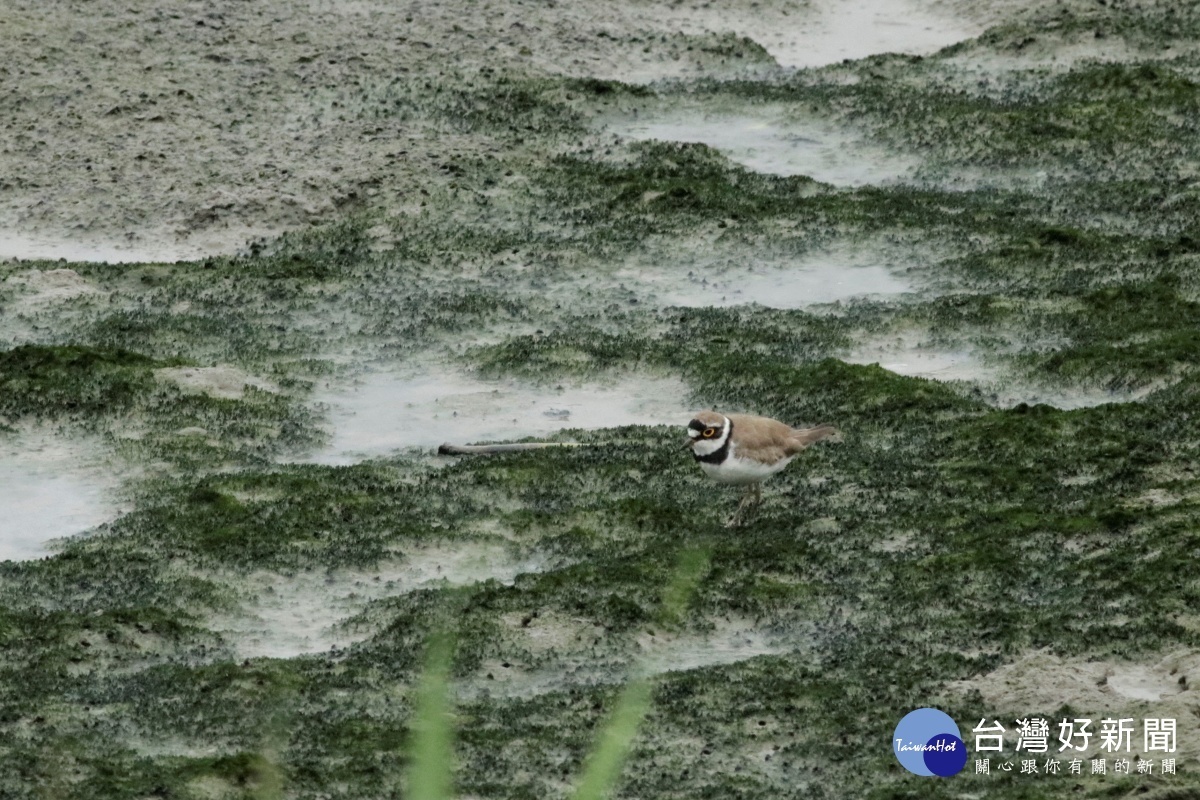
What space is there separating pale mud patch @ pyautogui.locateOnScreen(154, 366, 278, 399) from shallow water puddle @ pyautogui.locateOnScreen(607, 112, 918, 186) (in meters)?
7.78

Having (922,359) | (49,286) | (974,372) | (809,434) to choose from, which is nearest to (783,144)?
(922,359)

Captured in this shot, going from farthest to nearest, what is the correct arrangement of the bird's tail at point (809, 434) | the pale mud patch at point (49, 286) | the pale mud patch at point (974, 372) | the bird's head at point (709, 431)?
the pale mud patch at point (49, 286) < the pale mud patch at point (974, 372) < the bird's tail at point (809, 434) < the bird's head at point (709, 431)

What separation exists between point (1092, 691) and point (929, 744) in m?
0.95

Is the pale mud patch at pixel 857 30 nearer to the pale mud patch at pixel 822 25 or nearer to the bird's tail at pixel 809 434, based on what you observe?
the pale mud patch at pixel 822 25

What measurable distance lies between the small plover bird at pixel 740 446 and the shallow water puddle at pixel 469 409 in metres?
3.14

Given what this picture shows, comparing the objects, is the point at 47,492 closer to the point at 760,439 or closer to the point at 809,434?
the point at 760,439

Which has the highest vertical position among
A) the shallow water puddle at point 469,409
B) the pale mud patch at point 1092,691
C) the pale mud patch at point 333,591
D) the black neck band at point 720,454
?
the shallow water puddle at point 469,409

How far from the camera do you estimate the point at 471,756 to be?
9734mm

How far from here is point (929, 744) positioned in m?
9.31

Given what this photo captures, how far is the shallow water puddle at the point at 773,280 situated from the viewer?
1927cm

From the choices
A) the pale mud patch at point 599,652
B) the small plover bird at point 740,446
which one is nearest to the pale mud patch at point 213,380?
the small plover bird at point 740,446

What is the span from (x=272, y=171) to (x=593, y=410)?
284 inches

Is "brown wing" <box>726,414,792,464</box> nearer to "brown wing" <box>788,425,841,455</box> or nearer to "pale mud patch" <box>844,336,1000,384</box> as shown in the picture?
"brown wing" <box>788,425,841,455</box>

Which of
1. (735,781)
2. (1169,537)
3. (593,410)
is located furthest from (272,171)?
(735,781)
